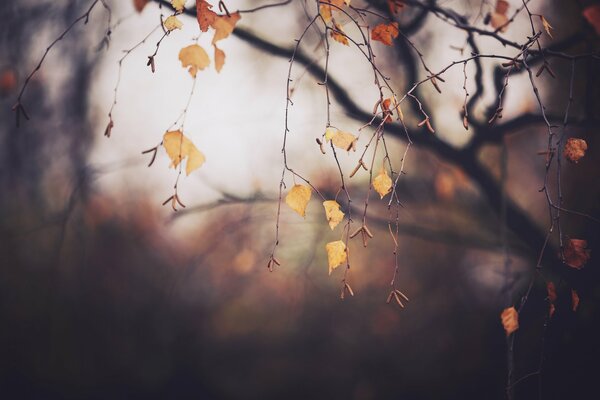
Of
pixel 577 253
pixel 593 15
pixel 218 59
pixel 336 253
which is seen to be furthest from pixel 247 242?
pixel 593 15

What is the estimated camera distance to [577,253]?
1.08 metres

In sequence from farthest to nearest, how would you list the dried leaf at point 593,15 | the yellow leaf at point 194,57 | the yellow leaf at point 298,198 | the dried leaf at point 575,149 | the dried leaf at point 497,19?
1. the dried leaf at point 497,19
2. the dried leaf at point 593,15
3. the dried leaf at point 575,149
4. the yellow leaf at point 298,198
5. the yellow leaf at point 194,57

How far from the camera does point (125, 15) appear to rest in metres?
1.50

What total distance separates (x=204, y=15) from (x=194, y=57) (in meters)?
0.13

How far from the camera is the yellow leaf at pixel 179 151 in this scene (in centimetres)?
90

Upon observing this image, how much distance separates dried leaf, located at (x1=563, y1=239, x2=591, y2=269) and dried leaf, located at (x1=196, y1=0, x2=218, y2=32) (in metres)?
1.02

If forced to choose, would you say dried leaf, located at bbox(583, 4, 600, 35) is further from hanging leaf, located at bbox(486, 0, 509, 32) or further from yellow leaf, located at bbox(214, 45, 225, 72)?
yellow leaf, located at bbox(214, 45, 225, 72)

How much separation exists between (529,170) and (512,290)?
0.43 meters

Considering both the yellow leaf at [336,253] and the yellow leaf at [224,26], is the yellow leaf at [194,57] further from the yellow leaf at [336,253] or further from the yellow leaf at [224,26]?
the yellow leaf at [336,253]

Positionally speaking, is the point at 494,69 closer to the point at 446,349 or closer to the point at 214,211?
the point at 446,349

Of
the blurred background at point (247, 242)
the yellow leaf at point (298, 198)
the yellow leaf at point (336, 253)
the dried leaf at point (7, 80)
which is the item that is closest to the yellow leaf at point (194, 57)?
the yellow leaf at point (298, 198)

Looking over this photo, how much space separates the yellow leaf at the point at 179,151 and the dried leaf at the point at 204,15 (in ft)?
0.78

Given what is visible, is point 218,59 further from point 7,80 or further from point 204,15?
point 7,80

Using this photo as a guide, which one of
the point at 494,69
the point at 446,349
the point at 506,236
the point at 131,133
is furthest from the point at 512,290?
the point at 131,133
